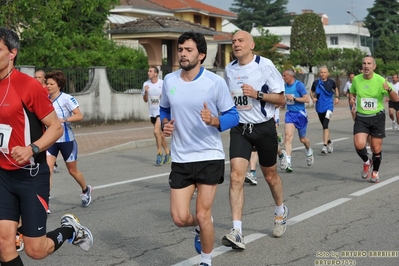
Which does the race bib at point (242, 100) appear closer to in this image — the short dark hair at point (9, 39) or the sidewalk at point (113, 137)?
the short dark hair at point (9, 39)

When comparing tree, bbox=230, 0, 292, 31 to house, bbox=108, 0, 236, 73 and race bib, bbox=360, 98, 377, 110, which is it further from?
race bib, bbox=360, 98, 377, 110

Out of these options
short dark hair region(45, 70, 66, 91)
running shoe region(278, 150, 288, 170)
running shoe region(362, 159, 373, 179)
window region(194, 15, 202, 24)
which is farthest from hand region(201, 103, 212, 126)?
window region(194, 15, 202, 24)

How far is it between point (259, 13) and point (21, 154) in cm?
10934

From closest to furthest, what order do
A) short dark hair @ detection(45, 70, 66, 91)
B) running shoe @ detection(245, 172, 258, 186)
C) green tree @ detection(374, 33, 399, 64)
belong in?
short dark hair @ detection(45, 70, 66, 91), running shoe @ detection(245, 172, 258, 186), green tree @ detection(374, 33, 399, 64)

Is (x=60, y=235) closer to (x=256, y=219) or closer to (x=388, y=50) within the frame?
(x=256, y=219)

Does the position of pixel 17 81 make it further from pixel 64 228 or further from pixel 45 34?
pixel 45 34

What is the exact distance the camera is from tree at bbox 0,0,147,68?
24.2 meters

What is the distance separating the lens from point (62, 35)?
3209 cm

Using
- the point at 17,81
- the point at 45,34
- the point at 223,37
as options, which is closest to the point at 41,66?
the point at 45,34

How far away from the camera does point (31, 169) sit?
17.6 feet

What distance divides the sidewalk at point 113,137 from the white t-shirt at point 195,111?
1190 cm

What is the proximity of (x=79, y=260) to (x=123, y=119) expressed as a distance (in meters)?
21.1

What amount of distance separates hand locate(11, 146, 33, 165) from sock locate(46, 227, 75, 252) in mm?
840

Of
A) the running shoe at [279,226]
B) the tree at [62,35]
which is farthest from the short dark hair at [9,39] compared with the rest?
the tree at [62,35]
